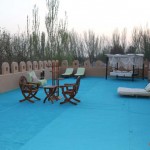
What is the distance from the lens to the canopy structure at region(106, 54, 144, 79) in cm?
1510

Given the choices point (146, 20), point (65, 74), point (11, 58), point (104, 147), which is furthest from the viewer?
point (146, 20)

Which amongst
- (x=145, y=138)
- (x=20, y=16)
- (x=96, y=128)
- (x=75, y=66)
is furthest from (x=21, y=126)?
(x=20, y=16)

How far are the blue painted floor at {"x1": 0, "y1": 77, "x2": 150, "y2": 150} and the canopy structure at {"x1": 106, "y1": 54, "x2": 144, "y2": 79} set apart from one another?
23.1 ft

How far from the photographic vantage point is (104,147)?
4.20m

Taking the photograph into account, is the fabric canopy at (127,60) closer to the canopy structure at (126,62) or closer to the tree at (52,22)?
the canopy structure at (126,62)

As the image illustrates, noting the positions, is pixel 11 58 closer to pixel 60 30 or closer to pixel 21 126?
pixel 60 30

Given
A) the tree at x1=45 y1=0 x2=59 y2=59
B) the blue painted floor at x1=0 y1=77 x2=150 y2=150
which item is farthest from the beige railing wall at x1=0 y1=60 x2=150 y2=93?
the tree at x1=45 y1=0 x2=59 y2=59

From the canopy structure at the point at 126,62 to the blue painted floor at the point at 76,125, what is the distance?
23.1 feet

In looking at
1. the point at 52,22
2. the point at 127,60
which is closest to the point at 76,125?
the point at 127,60

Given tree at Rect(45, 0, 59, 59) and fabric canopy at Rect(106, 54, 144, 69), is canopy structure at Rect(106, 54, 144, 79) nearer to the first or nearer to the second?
fabric canopy at Rect(106, 54, 144, 69)

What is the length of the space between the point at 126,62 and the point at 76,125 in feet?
35.8

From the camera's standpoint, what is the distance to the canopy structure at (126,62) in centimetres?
1510

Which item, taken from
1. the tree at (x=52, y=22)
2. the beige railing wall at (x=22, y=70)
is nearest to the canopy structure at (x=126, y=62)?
the beige railing wall at (x=22, y=70)

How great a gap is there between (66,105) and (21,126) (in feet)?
8.24
